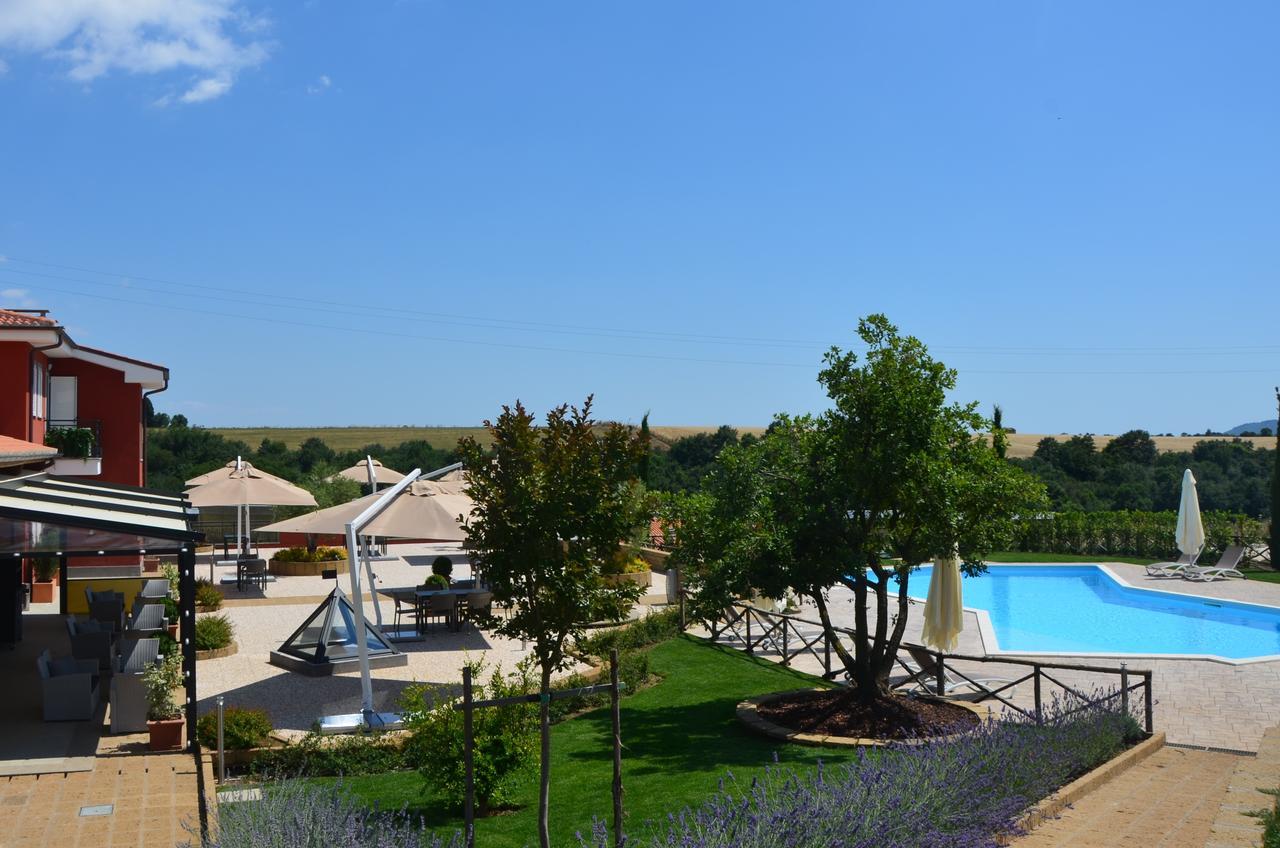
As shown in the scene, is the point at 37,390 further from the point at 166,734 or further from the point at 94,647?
the point at 166,734

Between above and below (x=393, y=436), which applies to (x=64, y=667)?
below

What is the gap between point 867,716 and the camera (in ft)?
38.9

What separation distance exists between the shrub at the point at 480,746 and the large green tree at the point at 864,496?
3.51 metres

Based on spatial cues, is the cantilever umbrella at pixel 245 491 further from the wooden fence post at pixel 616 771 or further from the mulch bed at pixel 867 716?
the wooden fence post at pixel 616 771

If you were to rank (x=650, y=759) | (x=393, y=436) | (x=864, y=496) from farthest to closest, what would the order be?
(x=393, y=436) → (x=864, y=496) → (x=650, y=759)

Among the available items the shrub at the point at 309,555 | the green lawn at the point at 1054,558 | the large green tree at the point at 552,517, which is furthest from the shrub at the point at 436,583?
the green lawn at the point at 1054,558

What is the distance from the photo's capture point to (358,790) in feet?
32.6

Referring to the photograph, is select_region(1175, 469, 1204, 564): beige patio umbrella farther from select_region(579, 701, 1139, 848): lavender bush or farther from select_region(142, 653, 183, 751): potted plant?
select_region(142, 653, 183, 751): potted plant

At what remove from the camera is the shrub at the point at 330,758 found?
10.6m

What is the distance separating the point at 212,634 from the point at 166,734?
6532 mm

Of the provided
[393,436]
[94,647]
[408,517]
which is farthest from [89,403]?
[393,436]

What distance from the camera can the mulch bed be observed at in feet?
37.4

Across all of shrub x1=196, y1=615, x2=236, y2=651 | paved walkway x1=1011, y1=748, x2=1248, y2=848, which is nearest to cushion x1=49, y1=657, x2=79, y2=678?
shrub x1=196, y1=615, x2=236, y2=651

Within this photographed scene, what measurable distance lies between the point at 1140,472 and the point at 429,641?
48.4m
